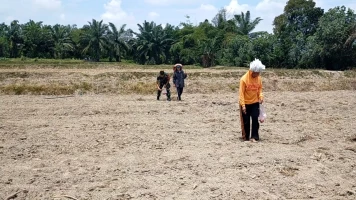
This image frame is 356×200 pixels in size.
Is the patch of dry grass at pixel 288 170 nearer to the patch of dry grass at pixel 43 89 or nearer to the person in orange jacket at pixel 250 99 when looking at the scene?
the person in orange jacket at pixel 250 99

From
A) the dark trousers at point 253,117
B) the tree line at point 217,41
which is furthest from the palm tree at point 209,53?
the dark trousers at point 253,117

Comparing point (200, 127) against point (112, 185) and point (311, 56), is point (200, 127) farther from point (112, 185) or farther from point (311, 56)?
point (311, 56)

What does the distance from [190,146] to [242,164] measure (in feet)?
4.66

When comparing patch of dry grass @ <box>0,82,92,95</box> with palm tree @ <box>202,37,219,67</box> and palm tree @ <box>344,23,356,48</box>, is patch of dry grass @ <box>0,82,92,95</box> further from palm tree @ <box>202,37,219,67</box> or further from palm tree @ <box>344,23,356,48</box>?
palm tree @ <box>202,37,219,67</box>

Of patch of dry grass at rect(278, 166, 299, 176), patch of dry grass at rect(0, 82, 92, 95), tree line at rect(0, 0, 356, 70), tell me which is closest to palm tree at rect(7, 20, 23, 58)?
tree line at rect(0, 0, 356, 70)

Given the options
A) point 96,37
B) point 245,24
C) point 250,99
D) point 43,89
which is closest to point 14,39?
point 96,37

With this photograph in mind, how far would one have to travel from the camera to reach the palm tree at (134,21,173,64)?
49562 mm

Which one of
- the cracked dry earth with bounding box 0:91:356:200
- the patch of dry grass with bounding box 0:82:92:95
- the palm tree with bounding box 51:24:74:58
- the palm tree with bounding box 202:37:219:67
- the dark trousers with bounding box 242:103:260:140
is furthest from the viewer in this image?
the palm tree with bounding box 51:24:74:58

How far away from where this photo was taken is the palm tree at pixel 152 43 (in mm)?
49562

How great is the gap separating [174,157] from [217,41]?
1490 inches

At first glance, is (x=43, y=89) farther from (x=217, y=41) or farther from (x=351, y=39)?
(x=217, y=41)

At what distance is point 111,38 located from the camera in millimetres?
51906

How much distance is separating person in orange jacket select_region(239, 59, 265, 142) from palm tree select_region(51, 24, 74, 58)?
5001 cm

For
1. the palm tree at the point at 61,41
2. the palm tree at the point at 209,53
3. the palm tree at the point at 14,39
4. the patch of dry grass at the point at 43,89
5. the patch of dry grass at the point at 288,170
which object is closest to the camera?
the patch of dry grass at the point at 288,170
